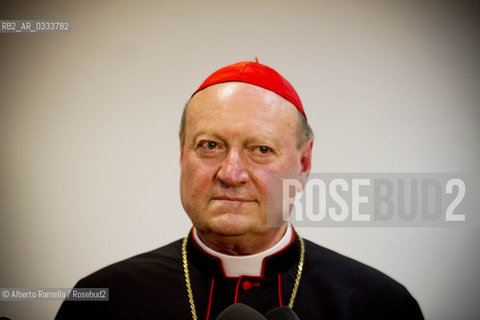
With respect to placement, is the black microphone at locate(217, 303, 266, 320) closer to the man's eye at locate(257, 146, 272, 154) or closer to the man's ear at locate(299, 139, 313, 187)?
the man's eye at locate(257, 146, 272, 154)

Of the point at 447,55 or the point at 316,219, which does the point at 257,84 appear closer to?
the point at 316,219

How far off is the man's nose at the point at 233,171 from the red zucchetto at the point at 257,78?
1.19 feet

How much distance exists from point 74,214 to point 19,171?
465 millimetres

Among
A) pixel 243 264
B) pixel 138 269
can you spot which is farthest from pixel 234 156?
pixel 138 269

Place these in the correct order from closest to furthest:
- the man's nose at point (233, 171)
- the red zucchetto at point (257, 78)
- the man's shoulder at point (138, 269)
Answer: the man's nose at point (233, 171), the red zucchetto at point (257, 78), the man's shoulder at point (138, 269)

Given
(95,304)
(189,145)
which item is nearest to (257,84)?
A: (189,145)

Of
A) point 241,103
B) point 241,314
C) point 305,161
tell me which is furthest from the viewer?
point 305,161

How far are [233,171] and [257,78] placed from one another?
0.48 m

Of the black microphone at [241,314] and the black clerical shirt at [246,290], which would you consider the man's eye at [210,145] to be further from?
the black microphone at [241,314]

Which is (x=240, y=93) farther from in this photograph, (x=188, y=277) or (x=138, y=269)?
(x=138, y=269)

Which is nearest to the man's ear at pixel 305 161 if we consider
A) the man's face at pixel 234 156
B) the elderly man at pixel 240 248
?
the elderly man at pixel 240 248

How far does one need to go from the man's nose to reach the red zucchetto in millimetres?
364

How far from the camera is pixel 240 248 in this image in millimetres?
1769

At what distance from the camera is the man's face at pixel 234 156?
1606 mm
